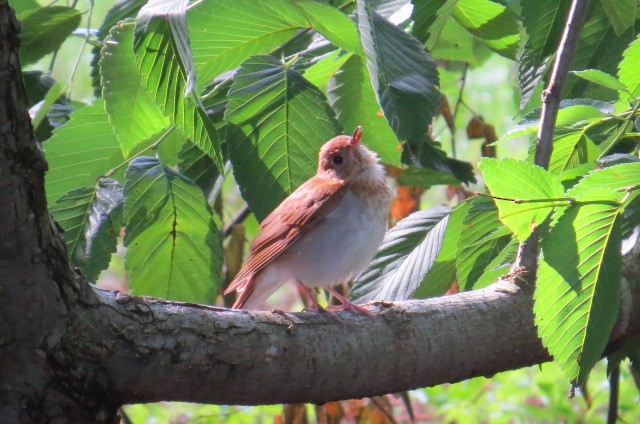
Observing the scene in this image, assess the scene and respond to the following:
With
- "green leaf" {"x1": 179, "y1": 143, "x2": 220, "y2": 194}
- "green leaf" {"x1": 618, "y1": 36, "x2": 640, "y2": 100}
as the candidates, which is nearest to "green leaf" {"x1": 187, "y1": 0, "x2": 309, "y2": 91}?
"green leaf" {"x1": 179, "y1": 143, "x2": 220, "y2": 194}

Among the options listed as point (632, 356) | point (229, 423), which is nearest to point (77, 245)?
point (632, 356)

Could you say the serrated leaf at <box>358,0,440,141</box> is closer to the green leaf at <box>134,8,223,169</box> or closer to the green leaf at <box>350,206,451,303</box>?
the green leaf at <box>134,8,223,169</box>

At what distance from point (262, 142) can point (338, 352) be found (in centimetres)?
77

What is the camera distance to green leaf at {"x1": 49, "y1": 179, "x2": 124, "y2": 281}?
2586 millimetres

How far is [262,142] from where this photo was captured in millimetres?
2730

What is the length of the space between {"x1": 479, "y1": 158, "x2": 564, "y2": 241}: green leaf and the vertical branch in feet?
1.15

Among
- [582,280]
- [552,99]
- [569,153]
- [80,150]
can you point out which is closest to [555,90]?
[552,99]

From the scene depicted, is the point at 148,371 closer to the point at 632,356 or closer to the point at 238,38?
the point at 238,38

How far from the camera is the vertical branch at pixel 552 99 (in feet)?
7.94

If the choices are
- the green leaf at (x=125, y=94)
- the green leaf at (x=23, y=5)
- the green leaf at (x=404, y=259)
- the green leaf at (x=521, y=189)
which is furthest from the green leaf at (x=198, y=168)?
the green leaf at (x=521, y=189)

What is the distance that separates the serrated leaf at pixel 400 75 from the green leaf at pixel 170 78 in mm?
453

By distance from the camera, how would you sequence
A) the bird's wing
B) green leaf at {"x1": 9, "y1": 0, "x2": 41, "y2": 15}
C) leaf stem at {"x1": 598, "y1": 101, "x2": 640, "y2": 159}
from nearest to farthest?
1. leaf stem at {"x1": 598, "y1": 101, "x2": 640, "y2": 159}
2. green leaf at {"x1": 9, "y1": 0, "x2": 41, "y2": 15}
3. the bird's wing

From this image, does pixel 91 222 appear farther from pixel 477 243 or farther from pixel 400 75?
pixel 477 243

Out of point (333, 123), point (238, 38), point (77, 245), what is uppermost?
point (238, 38)
